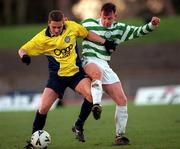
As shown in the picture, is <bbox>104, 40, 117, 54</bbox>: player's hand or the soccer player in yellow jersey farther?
<bbox>104, 40, 117, 54</bbox>: player's hand

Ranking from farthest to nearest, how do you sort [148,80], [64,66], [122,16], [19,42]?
[122,16] < [19,42] < [148,80] < [64,66]

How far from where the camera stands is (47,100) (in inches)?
483

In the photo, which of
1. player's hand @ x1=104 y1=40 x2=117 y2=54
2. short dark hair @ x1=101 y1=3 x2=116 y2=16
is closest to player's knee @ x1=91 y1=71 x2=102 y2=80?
player's hand @ x1=104 y1=40 x2=117 y2=54

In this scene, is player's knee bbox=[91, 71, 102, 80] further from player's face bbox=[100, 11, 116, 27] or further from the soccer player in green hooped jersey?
player's face bbox=[100, 11, 116, 27]

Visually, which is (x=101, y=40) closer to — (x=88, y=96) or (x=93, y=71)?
(x=93, y=71)

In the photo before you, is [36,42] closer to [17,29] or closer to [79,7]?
[17,29]

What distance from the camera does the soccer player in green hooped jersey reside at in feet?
41.6

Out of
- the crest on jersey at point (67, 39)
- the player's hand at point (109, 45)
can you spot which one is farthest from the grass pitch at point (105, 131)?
the crest on jersey at point (67, 39)

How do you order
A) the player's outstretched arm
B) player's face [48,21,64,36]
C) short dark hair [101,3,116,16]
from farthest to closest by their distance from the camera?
short dark hair [101,3,116,16]
the player's outstretched arm
player's face [48,21,64,36]

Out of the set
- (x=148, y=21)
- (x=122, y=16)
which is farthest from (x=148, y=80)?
(x=148, y=21)

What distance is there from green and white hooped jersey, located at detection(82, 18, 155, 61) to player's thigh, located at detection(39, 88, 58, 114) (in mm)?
1027

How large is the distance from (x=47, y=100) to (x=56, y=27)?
1.22 m

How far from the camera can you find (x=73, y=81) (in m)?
12.5

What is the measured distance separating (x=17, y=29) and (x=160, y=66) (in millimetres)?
9479
